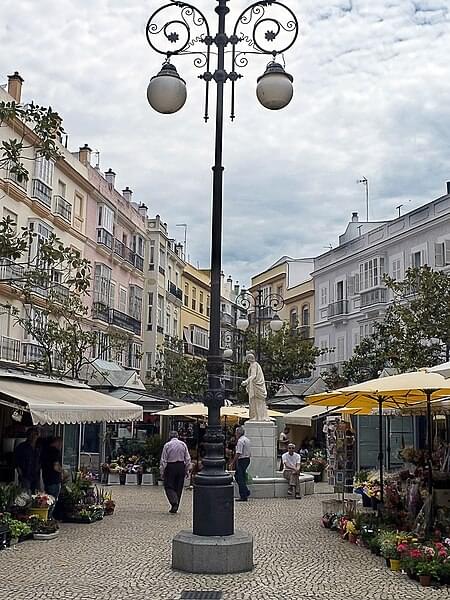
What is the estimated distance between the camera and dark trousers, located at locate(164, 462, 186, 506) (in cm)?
1692

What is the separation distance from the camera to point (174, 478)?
17.0m

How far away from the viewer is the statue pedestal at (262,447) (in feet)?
71.1

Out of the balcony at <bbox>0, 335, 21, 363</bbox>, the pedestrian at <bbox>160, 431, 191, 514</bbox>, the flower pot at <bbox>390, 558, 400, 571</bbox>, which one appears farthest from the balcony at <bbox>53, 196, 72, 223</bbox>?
the flower pot at <bbox>390, 558, 400, 571</bbox>

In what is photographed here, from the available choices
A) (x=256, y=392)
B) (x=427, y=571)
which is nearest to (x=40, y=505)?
(x=427, y=571)

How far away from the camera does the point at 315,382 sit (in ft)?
111

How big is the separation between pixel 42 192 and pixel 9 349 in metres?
7.00

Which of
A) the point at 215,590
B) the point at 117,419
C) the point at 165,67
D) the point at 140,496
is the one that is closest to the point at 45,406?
the point at 117,419

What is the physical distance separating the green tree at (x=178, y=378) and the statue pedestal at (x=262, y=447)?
63.8 ft

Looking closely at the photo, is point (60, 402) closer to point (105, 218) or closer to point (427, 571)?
point (427, 571)

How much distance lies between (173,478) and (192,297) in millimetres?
46329

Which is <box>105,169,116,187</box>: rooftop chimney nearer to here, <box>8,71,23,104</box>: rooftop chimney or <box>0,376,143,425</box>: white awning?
<box>8,71,23,104</box>: rooftop chimney

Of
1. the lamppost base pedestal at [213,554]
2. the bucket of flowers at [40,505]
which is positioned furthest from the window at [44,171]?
the lamppost base pedestal at [213,554]

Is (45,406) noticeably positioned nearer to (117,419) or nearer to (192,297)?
(117,419)

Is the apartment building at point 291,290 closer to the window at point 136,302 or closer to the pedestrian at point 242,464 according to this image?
the window at point 136,302
